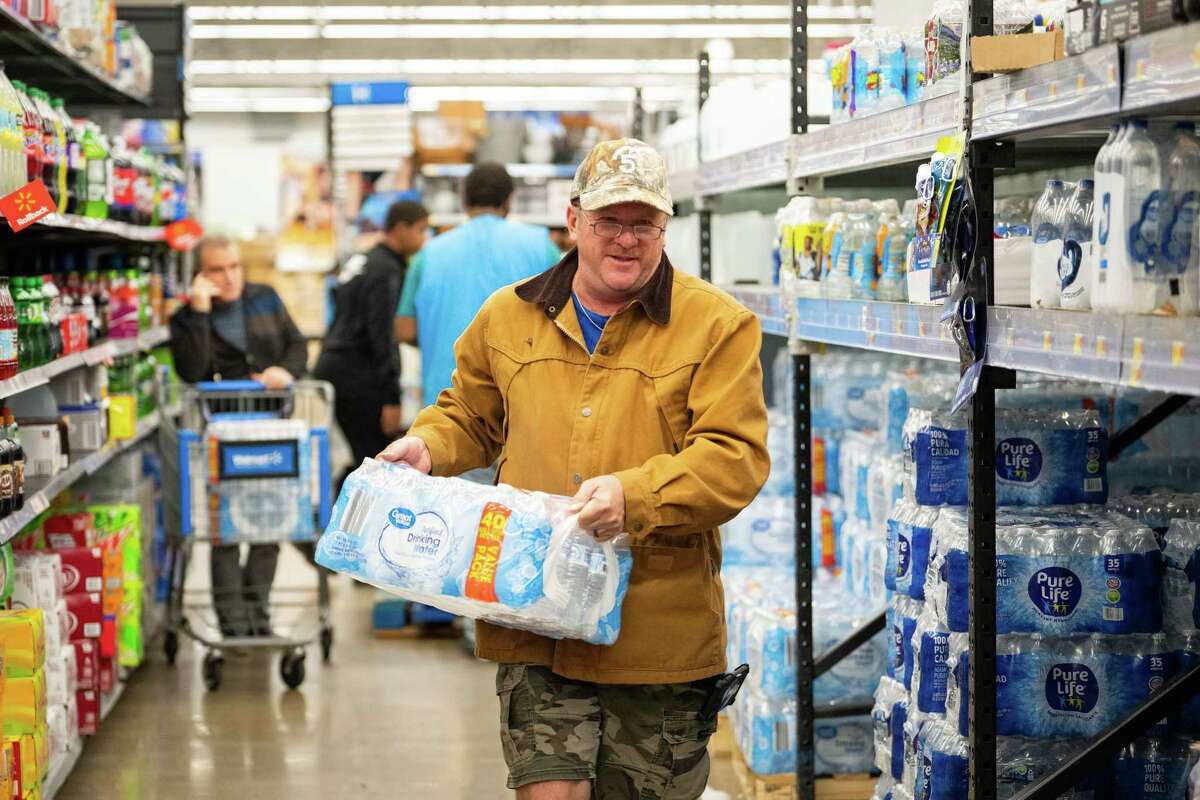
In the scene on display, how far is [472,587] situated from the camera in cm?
279

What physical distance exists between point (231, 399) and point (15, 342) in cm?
287

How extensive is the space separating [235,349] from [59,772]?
3.01 metres

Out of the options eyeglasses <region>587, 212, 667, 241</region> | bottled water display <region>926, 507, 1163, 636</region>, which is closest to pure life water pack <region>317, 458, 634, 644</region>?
eyeglasses <region>587, 212, 667, 241</region>

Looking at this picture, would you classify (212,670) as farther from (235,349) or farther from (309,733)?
(235,349)

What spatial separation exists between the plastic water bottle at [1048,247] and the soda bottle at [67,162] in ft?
11.2

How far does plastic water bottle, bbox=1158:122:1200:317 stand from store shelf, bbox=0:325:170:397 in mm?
2872

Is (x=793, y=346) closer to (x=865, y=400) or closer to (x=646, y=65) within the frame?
(x=865, y=400)

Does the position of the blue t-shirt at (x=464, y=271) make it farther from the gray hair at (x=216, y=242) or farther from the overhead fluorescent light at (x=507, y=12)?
the overhead fluorescent light at (x=507, y=12)

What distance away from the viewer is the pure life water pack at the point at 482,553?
2760 mm

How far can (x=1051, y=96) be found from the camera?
2416 millimetres

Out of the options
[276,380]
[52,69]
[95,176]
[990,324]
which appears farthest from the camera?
[276,380]

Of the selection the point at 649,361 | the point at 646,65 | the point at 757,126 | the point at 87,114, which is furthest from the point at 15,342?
the point at 646,65

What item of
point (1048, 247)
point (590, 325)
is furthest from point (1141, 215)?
point (590, 325)

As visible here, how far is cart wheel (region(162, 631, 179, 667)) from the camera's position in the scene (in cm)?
675
